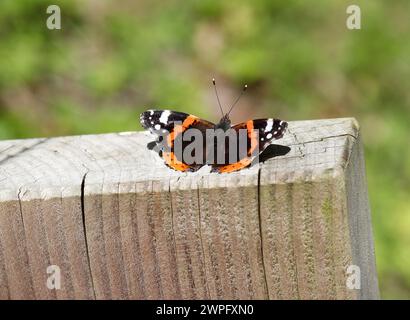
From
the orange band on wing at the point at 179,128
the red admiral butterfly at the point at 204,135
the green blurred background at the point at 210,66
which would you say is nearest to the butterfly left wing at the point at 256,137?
the red admiral butterfly at the point at 204,135

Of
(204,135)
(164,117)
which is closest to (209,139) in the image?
(204,135)

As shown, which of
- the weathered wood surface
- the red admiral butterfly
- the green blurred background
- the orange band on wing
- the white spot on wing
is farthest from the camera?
the green blurred background

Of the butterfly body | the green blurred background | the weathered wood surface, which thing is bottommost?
the weathered wood surface

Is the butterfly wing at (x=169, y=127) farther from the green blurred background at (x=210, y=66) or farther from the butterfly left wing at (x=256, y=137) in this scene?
the green blurred background at (x=210, y=66)

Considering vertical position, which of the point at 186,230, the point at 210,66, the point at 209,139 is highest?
the point at 210,66

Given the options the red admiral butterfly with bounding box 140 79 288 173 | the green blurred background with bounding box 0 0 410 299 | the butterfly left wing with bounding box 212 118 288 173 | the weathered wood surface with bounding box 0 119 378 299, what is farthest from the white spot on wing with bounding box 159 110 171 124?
the green blurred background with bounding box 0 0 410 299

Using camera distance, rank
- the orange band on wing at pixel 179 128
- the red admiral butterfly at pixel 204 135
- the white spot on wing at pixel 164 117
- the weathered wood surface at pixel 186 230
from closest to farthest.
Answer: the weathered wood surface at pixel 186 230
the red admiral butterfly at pixel 204 135
the orange band on wing at pixel 179 128
the white spot on wing at pixel 164 117

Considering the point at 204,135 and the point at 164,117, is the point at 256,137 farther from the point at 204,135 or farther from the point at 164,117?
the point at 164,117

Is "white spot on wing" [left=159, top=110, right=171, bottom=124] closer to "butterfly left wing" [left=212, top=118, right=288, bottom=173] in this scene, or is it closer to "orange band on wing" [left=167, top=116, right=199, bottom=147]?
"orange band on wing" [left=167, top=116, right=199, bottom=147]
